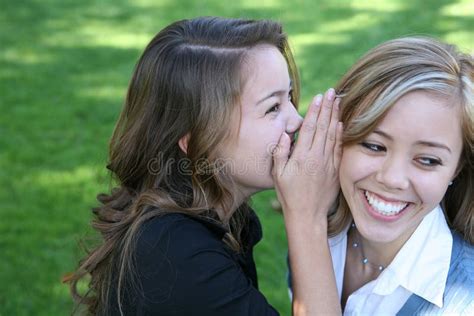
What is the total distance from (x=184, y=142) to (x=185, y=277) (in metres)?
0.61

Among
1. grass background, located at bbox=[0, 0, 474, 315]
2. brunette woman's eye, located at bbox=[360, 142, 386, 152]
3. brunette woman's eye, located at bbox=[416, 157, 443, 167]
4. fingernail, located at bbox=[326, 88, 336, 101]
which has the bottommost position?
grass background, located at bbox=[0, 0, 474, 315]

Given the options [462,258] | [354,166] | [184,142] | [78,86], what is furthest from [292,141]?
[78,86]

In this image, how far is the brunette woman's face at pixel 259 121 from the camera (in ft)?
9.43

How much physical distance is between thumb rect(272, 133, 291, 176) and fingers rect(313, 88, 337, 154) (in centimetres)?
12

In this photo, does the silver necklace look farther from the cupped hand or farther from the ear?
the ear

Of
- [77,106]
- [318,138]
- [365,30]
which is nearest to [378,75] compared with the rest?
[318,138]

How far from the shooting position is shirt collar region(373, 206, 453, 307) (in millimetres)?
2650

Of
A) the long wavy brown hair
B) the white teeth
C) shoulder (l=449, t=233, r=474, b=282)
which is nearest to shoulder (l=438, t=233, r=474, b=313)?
shoulder (l=449, t=233, r=474, b=282)

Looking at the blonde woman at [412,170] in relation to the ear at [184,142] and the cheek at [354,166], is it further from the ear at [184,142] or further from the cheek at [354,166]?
the ear at [184,142]

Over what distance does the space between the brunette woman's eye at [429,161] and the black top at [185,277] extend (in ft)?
2.47

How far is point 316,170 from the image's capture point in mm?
2855

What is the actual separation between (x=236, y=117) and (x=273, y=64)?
0.27 m

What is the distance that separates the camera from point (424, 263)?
8.95 feet

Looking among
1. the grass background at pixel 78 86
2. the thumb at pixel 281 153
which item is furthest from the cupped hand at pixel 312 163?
the grass background at pixel 78 86
